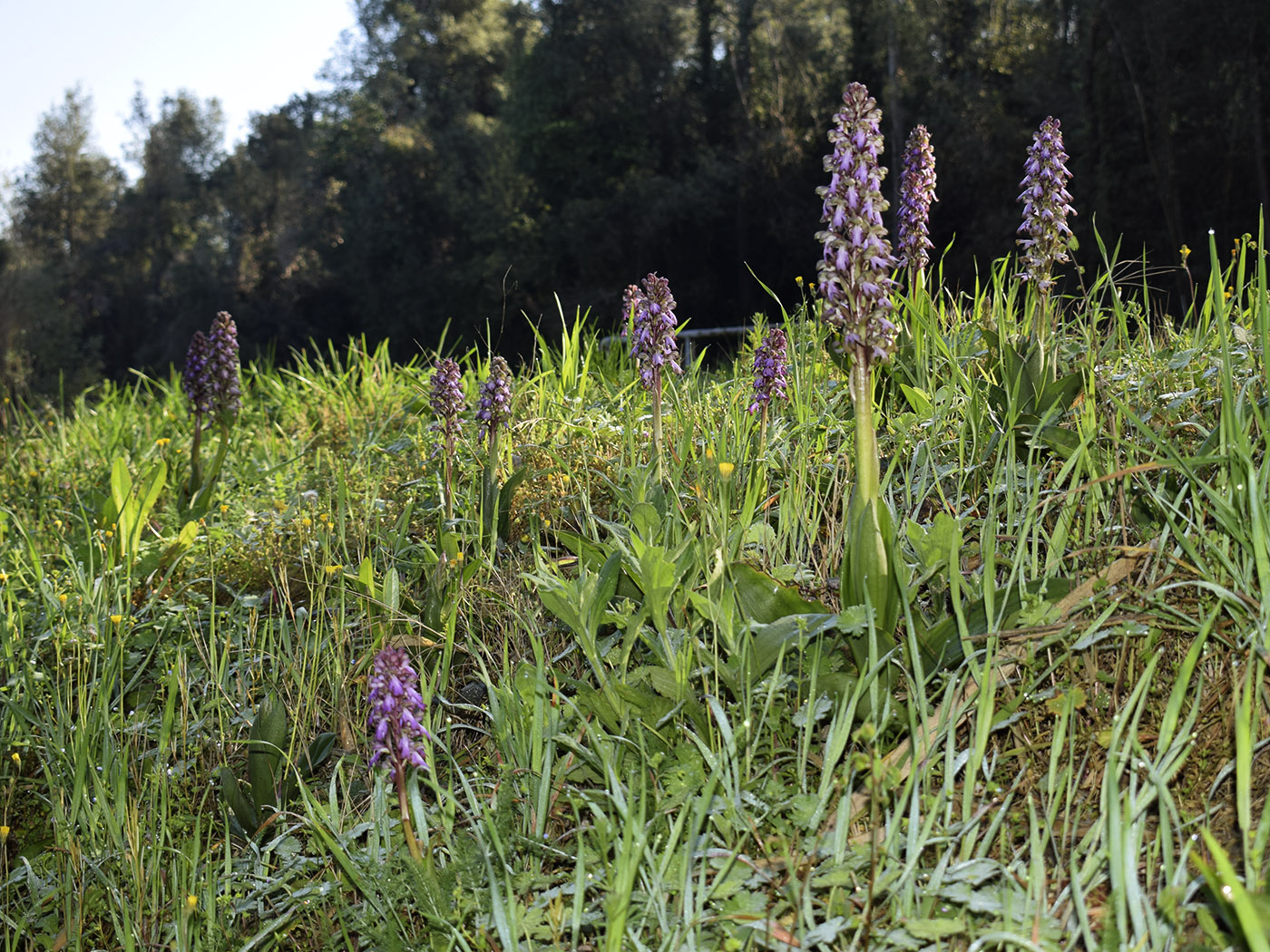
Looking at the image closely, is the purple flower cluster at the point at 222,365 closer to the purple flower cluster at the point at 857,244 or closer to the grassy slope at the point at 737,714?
the grassy slope at the point at 737,714

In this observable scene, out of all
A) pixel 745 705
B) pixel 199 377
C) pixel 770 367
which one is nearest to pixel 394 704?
pixel 745 705

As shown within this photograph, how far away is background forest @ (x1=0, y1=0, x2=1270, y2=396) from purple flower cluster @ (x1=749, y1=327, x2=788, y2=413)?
9.64m

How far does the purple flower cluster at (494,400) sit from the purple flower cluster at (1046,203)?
1677 mm

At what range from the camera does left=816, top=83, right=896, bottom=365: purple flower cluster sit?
76.2 inches

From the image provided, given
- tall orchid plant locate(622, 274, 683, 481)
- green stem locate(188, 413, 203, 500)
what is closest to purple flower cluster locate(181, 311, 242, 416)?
green stem locate(188, 413, 203, 500)

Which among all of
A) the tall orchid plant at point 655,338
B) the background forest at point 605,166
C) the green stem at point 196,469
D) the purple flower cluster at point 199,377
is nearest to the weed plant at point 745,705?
the tall orchid plant at point 655,338

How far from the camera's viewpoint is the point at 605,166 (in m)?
33.2

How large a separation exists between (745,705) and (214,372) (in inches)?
149

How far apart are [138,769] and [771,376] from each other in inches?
84.0

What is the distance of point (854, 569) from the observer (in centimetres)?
198

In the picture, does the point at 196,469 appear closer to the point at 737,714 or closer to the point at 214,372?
the point at 214,372

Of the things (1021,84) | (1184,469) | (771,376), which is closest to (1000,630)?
(1184,469)

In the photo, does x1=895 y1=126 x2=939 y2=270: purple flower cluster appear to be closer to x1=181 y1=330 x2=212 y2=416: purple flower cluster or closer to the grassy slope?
the grassy slope

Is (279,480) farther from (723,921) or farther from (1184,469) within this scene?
(1184,469)
